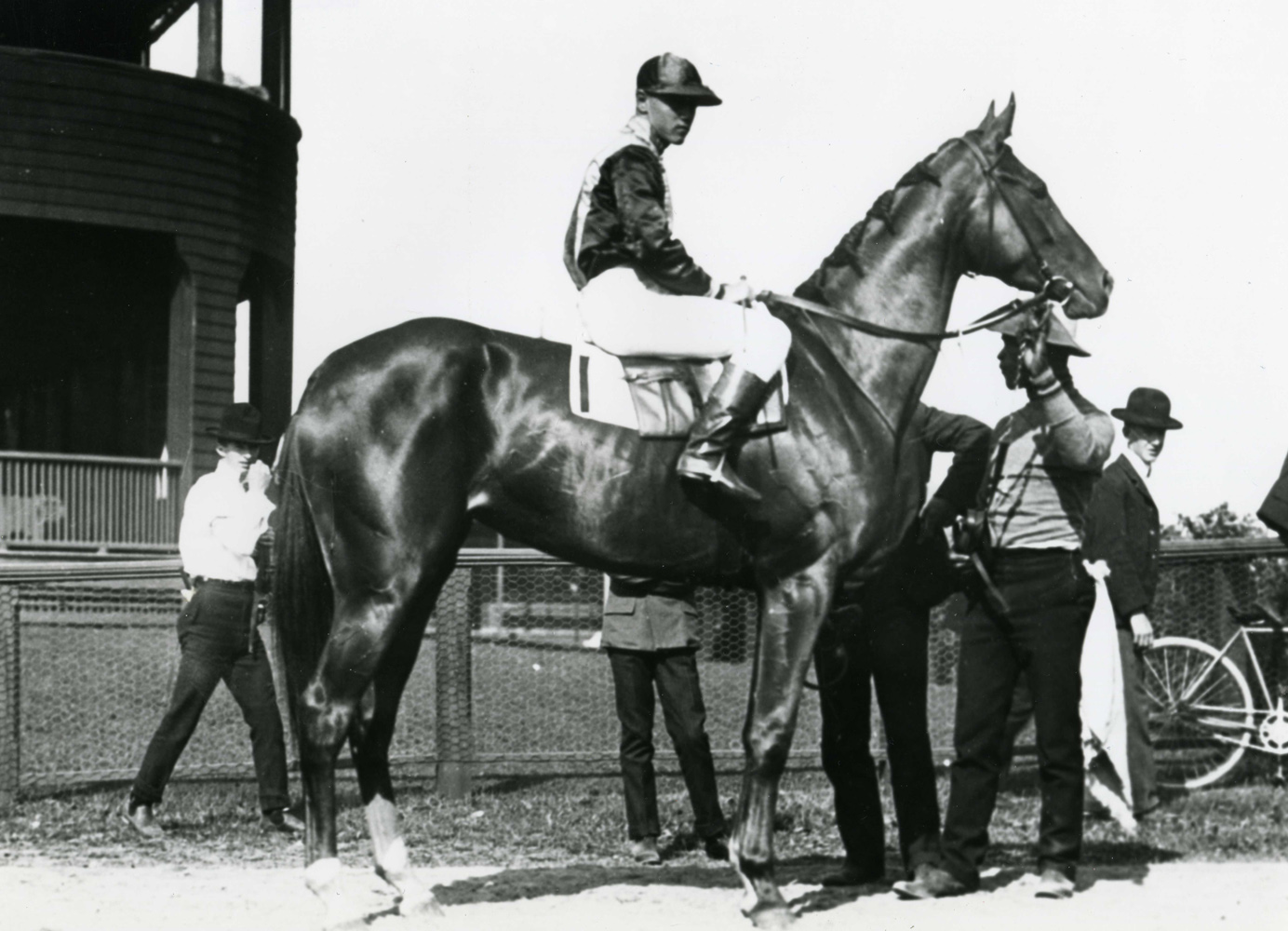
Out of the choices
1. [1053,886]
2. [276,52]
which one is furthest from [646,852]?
[276,52]

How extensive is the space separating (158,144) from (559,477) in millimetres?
15042

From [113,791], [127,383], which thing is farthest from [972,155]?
[127,383]

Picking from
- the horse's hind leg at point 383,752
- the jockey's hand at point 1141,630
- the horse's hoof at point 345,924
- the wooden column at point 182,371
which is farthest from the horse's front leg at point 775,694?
the wooden column at point 182,371

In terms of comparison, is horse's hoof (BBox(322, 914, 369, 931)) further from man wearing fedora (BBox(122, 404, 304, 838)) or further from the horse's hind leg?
man wearing fedora (BBox(122, 404, 304, 838))

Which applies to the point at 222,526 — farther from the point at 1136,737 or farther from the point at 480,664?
the point at 1136,737

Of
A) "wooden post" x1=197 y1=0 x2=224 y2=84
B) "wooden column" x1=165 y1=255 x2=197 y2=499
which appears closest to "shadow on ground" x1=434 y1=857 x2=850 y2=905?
"wooden column" x1=165 y1=255 x2=197 y2=499

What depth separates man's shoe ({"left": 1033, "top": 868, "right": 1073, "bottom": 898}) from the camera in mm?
6246

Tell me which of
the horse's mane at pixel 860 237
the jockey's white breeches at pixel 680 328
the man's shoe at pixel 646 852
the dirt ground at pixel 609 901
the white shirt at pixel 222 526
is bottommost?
the man's shoe at pixel 646 852

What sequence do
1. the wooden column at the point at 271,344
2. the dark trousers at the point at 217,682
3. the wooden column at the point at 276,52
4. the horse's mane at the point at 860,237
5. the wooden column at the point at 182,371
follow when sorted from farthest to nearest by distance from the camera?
1. the wooden column at the point at 276,52
2. the wooden column at the point at 271,344
3. the wooden column at the point at 182,371
4. the dark trousers at the point at 217,682
5. the horse's mane at the point at 860,237

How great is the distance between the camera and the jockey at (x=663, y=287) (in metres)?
5.86

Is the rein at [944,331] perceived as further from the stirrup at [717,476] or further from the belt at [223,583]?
the belt at [223,583]

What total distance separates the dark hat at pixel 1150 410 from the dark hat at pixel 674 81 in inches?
153

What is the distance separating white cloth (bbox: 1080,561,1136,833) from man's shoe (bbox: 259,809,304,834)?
14.3 ft

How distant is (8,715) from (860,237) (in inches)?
224
